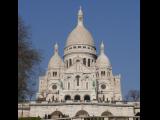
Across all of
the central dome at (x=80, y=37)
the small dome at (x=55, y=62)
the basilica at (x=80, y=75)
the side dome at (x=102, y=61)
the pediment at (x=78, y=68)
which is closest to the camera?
the basilica at (x=80, y=75)

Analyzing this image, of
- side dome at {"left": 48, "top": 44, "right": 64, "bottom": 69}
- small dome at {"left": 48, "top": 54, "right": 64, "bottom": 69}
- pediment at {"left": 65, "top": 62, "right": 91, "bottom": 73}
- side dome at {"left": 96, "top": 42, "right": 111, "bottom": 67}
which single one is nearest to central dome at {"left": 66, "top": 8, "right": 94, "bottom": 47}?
side dome at {"left": 48, "top": 44, "right": 64, "bottom": 69}

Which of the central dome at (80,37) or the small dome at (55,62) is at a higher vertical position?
the central dome at (80,37)

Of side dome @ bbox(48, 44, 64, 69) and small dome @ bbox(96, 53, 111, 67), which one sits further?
side dome @ bbox(48, 44, 64, 69)

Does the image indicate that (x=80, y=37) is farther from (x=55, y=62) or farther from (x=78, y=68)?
(x=78, y=68)

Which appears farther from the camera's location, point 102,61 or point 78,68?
point 102,61

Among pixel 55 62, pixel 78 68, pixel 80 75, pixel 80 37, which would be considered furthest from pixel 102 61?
pixel 55 62

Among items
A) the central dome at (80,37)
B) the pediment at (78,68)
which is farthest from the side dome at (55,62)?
the pediment at (78,68)

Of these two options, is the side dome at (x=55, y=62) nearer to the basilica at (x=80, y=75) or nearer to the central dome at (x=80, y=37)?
the basilica at (x=80, y=75)

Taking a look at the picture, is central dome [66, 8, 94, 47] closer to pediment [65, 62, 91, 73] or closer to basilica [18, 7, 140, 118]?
basilica [18, 7, 140, 118]

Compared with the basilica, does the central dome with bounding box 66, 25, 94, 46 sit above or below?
above

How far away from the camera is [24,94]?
985 inches
